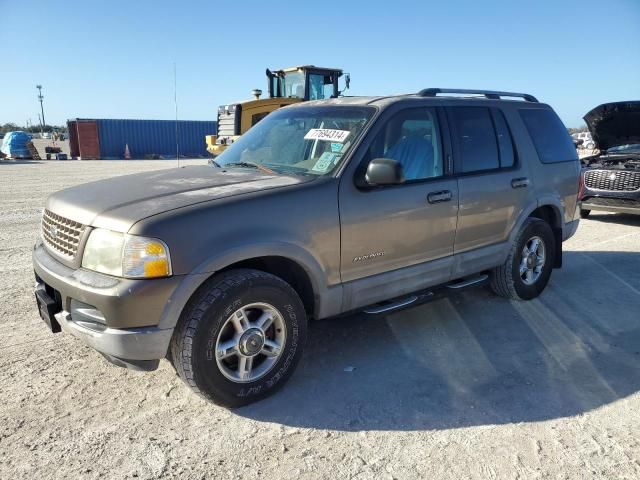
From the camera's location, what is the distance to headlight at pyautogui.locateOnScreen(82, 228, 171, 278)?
2.69 meters

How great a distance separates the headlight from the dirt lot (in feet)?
3.04

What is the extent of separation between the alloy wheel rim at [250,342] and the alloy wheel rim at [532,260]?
112 inches

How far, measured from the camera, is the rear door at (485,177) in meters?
4.19

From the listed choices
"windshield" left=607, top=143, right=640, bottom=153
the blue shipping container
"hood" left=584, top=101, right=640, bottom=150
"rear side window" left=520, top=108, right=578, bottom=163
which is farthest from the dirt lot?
the blue shipping container

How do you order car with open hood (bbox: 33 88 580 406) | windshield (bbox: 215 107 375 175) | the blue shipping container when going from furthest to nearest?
the blue shipping container → windshield (bbox: 215 107 375 175) → car with open hood (bbox: 33 88 580 406)

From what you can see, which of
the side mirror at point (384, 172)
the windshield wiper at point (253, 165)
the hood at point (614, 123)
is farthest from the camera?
the hood at point (614, 123)

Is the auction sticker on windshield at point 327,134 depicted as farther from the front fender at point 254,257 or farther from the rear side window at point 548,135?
the rear side window at point 548,135

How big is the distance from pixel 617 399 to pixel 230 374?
2487 millimetres

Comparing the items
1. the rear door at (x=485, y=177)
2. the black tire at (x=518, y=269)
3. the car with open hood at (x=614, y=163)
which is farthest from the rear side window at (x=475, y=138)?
the car with open hood at (x=614, y=163)

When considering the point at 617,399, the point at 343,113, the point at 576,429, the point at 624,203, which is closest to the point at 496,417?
the point at 576,429

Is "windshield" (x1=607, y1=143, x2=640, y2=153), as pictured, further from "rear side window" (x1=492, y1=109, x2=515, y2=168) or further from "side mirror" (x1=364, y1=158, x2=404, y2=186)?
"side mirror" (x1=364, y1=158, x2=404, y2=186)

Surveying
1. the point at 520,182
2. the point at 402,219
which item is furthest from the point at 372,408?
the point at 520,182

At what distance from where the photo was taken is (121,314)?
8.82ft

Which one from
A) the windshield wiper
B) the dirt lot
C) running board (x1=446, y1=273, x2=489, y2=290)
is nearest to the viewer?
the dirt lot
